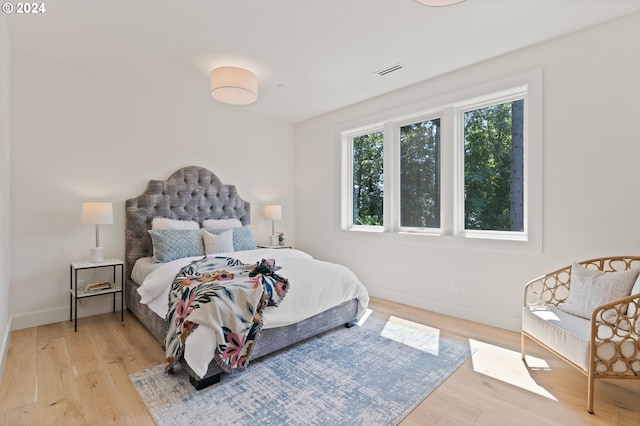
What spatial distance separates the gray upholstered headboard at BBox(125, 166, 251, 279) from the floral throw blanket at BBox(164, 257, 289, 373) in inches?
57.8

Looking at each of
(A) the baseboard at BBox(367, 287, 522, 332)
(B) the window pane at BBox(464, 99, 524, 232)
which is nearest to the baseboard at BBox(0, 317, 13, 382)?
(A) the baseboard at BBox(367, 287, 522, 332)

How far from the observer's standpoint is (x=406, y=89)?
397 centimetres

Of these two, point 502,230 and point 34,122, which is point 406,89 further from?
point 34,122

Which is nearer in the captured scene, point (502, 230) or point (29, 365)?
point (29, 365)

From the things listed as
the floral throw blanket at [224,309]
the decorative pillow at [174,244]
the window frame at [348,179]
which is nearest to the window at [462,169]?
the window frame at [348,179]

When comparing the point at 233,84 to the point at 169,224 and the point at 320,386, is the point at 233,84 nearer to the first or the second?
the point at 169,224

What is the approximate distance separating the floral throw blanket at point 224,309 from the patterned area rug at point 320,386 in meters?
0.18

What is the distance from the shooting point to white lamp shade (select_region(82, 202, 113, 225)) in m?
3.22

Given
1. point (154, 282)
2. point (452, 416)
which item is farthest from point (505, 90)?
point (154, 282)

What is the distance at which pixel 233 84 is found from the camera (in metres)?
3.17

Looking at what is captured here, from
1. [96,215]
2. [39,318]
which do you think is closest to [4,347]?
[39,318]

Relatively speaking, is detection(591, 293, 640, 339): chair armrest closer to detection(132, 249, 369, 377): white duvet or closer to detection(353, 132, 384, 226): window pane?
detection(132, 249, 369, 377): white duvet

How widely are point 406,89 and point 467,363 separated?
10.2 ft

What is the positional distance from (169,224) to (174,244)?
44 centimetres
